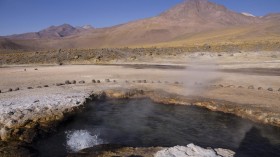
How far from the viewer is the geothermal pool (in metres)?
11.0

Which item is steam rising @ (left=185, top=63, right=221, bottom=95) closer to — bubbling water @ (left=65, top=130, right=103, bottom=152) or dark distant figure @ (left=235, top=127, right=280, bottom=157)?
dark distant figure @ (left=235, top=127, right=280, bottom=157)

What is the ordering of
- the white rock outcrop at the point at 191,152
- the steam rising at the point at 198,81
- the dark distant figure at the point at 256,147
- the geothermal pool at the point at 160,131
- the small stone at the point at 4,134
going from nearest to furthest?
the white rock outcrop at the point at 191,152, the dark distant figure at the point at 256,147, the geothermal pool at the point at 160,131, the small stone at the point at 4,134, the steam rising at the point at 198,81

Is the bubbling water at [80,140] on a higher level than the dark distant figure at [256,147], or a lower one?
higher

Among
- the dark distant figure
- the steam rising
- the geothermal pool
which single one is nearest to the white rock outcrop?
the dark distant figure

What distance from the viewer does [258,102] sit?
1602 centimetres

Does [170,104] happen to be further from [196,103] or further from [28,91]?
[28,91]

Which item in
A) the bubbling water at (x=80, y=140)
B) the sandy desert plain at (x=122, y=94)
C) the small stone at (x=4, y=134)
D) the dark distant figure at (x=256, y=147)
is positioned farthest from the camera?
the sandy desert plain at (x=122, y=94)

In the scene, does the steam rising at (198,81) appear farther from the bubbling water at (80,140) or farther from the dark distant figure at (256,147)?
the bubbling water at (80,140)

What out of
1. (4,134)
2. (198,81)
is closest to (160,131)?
(4,134)

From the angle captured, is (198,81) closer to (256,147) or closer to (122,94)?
(122,94)

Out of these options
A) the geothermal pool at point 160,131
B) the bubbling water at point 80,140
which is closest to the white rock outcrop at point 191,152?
the geothermal pool at point 160,131

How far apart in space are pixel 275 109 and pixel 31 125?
33.7 ft

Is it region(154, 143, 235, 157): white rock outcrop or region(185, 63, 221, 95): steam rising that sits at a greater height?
region(185, 63, 221, 95): steam rising

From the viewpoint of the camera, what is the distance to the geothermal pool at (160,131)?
11039 millimetres
